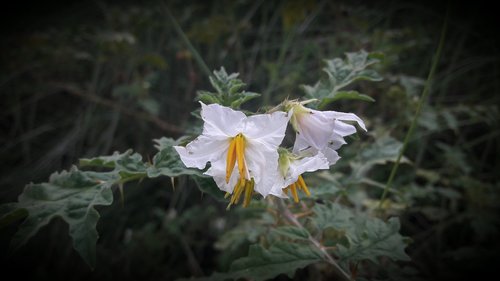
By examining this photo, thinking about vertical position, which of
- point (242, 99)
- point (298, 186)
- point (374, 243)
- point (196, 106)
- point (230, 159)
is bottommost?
point (374, 243)

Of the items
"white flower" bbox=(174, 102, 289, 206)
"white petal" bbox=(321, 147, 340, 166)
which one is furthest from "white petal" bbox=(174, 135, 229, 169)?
"white petal" bbox=(321, 147, 340, 166)

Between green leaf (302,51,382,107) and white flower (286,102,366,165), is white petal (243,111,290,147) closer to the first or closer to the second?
white flower (286,102,366,165)

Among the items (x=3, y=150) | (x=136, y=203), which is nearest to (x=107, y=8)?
(x=3, y=150)

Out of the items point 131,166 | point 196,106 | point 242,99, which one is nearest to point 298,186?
point 242,99

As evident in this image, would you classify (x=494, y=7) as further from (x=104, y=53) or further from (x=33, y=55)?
(x=33, y=55)

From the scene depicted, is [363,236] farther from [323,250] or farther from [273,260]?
[273,260]

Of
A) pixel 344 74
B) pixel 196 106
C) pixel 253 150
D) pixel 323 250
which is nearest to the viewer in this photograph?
pixel 253 150
